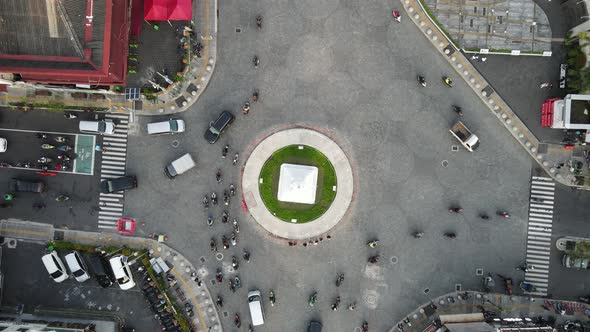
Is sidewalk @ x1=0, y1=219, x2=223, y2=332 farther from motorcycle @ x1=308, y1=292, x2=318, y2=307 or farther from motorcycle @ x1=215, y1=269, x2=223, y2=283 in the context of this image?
motorcycle @ x1=308, y1=292, x2=318, y2=307

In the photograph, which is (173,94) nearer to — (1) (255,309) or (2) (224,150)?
(2) (224,150)

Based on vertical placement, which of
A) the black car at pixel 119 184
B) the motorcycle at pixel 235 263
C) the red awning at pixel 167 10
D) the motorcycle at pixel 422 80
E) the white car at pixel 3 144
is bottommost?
the motorcycle at pixel 235 263

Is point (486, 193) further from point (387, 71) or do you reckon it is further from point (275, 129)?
point (275, 129)

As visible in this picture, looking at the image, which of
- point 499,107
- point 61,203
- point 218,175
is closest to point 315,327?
point 218,175

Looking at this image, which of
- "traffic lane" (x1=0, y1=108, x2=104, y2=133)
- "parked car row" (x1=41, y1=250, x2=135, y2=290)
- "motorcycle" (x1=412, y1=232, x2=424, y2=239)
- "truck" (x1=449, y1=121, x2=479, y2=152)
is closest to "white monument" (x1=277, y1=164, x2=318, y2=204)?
"motorcycle" (x1=412, y1=232, x2=424, y2=239)

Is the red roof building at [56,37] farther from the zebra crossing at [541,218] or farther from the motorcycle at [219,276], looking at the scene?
the zebra crossing at [541,218]

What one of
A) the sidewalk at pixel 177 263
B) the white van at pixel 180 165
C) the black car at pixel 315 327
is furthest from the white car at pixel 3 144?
the black car at pixel 315 327

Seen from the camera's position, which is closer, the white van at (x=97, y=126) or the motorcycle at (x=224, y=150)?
the white van at (x=97, y=126)
